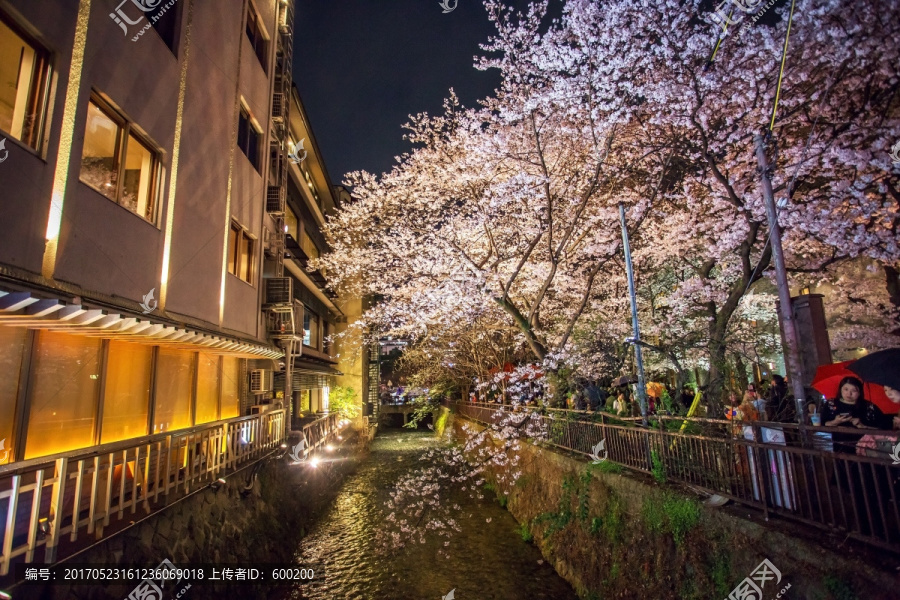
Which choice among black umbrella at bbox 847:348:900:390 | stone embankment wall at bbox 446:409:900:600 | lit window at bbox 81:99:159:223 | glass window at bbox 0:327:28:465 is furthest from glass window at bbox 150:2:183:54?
black umbrella at bbox 847:348:900:390

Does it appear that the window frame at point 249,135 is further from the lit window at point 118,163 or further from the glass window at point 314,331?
the glass window at point 314,331

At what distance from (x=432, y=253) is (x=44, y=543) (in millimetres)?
12420

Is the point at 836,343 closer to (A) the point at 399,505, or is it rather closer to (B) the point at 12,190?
(A) the point at 399,505

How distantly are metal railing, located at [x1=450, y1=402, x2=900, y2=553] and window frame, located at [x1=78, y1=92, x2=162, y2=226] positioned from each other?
32.5 feet

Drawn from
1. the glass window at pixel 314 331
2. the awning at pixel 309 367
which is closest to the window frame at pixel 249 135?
the awning at pixel 309 367

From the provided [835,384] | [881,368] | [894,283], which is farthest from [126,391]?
[894,283]

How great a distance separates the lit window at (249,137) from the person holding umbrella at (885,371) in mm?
14140

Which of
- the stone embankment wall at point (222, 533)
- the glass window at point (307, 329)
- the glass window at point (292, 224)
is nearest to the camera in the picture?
the stone embankment wall at point (222, 533)

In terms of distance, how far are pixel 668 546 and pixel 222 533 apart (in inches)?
285

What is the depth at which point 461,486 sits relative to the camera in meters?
17.1

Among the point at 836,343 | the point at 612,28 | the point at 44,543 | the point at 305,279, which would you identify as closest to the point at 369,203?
the point at 305,279

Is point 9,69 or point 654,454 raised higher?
point 9,69

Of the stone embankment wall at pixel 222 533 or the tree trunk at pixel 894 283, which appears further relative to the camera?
the tree trunk at pixel 894 283

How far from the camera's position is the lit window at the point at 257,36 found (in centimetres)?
1336
